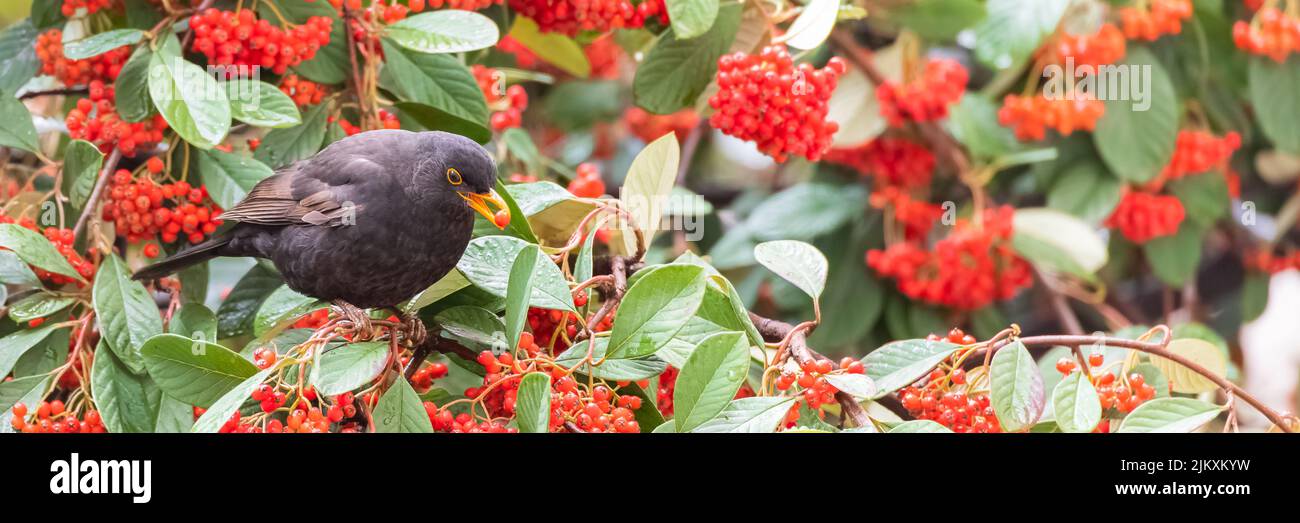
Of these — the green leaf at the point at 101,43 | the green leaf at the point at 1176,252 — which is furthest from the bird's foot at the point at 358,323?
the green leaf at the point at 1176,252

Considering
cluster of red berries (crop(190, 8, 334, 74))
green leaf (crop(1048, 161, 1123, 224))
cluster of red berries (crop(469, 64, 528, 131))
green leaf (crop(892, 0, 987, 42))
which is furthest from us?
green leaf (crop(1048, 161, 1123, 224))

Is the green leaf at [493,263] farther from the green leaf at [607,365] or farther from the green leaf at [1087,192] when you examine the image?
the green leaf at [1087,192]

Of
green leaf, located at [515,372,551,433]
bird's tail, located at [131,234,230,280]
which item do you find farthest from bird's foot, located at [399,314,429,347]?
bird's tail, located at [131,234,230,280]

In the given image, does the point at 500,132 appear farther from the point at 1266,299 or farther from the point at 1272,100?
the point at 1266,299

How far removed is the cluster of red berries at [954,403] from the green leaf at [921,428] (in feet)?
0.61

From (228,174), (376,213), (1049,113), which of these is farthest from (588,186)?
(1049,113)

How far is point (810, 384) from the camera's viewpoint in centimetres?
178

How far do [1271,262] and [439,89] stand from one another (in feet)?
9.93

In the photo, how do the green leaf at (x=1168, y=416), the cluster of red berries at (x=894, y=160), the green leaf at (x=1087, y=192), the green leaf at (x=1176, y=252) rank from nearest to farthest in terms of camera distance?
the green leaf at (x=1168, y=416) → the green leaf at (x=1087, y=192) → the cluster of red berries at (x=894, y=160) → the green leaf at (x=1176, y=252)

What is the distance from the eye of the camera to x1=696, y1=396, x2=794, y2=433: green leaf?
67.9 inches

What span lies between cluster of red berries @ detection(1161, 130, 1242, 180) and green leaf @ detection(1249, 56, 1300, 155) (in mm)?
118

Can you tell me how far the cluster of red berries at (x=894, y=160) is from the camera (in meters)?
3.53

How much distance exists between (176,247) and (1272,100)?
122 inches

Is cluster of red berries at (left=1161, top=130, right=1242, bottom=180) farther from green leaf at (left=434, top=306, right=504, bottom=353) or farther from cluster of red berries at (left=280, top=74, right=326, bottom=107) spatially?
cluster of red berries at (left=280, top=74, right=326, bottom=107)
